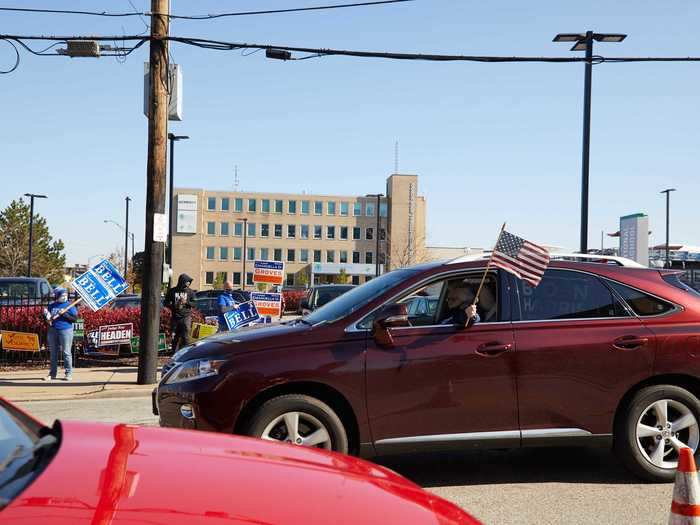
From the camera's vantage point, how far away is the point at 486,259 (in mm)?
6094

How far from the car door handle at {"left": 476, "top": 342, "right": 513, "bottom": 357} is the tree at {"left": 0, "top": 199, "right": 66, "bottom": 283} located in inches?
2359

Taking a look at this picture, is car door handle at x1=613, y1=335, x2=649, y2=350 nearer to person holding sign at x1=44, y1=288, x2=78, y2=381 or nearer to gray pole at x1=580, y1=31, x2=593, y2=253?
person holding sign at x1=44, y1=288, x2=78, y2=381

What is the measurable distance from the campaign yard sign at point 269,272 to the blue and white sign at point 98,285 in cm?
367

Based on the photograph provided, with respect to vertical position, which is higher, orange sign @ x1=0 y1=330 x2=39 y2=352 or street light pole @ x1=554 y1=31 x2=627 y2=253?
street light pole @ x1=554 y1=31 x2=627 y2=253

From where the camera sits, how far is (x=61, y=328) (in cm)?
1277

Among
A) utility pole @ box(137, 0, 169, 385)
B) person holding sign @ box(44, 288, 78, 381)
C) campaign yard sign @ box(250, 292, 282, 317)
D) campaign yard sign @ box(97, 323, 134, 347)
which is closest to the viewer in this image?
utility pole @ box(137, 0, 169, 385)

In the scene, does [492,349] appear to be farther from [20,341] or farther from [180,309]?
[20,341]

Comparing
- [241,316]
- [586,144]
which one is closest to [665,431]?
[241,316]

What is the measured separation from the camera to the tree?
59.1m

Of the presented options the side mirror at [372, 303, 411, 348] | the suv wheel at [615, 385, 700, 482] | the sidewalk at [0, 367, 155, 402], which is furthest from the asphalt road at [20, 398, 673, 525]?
the sidewalk at [0, 367, 155, 402]

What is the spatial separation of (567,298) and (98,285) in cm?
999

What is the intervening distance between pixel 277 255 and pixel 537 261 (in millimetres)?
91823

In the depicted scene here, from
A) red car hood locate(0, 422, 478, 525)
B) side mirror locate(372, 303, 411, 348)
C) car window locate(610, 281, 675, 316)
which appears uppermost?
car window locate(610, 281, 675, 316)

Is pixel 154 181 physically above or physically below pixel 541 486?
above
